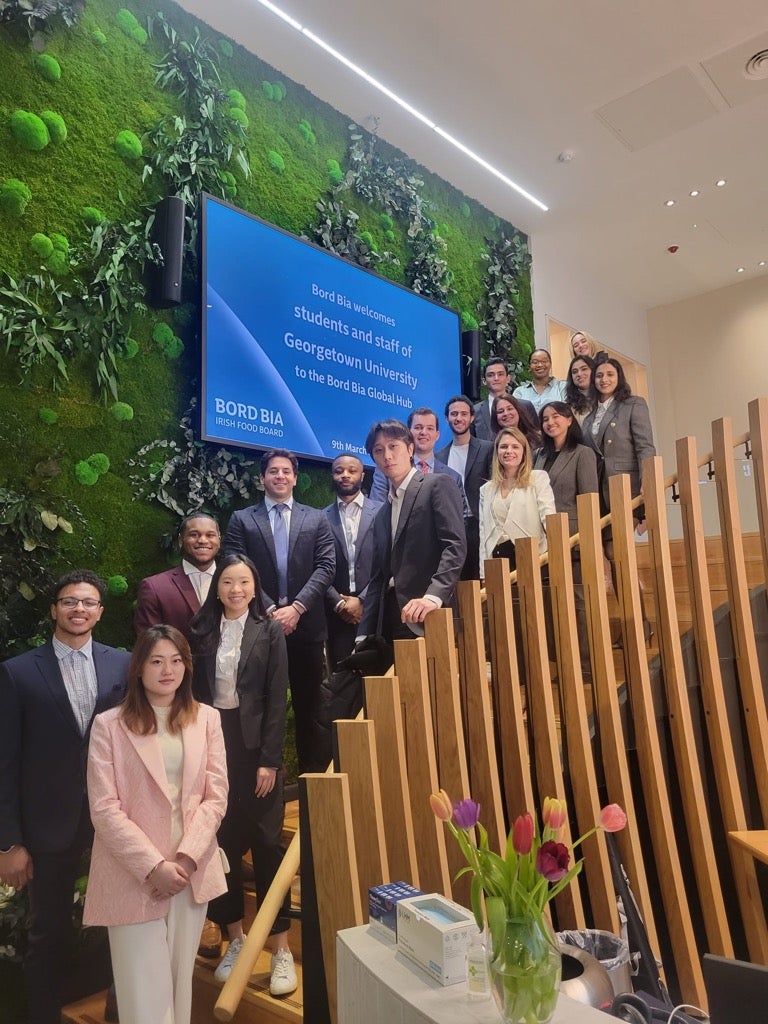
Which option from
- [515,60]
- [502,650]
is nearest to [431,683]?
[502,650]

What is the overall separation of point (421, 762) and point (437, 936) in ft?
4.26

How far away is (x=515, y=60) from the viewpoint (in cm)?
481

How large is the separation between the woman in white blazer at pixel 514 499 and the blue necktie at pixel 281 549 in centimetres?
94

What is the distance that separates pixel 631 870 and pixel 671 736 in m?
0.54

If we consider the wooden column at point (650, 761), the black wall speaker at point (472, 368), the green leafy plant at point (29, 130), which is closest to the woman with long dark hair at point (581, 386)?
the black wall speaker at point (472, 368)

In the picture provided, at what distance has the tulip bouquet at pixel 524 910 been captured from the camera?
1.31 meters

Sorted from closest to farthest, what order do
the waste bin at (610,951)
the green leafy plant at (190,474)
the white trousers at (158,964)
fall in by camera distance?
the waste bin at (610,951)
the white trousers at (158,964)
the green leafy plant at (190,474)

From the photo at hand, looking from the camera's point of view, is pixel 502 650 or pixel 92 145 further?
pixel 92 145

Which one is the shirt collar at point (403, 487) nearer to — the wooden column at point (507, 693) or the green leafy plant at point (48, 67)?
the wooden column at point (507, 693)

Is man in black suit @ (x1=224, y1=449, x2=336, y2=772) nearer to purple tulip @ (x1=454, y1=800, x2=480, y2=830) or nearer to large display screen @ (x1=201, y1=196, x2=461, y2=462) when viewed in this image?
large display screen @ (x1=201, y1=196, x2=461, y2=462)

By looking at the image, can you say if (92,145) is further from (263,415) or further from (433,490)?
(433,490)

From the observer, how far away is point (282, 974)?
2.75m

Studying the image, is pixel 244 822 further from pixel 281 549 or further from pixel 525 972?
pixel 525 972

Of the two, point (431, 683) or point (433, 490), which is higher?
point (433, 490)
